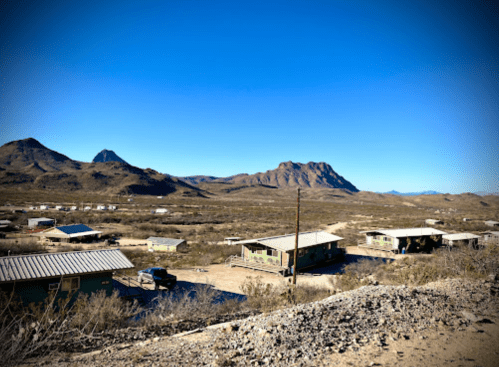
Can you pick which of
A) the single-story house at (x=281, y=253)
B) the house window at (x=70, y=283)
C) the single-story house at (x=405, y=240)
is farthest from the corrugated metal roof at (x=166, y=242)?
the single-story house at (x=405, y=240)

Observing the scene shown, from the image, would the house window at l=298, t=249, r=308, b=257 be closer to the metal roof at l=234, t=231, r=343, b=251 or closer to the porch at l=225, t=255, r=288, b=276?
the metal roof at l=234, t=231, r=343, b=251

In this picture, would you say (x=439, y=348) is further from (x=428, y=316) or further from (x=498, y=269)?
(x=498, y=269)

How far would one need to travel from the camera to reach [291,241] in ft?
88.0

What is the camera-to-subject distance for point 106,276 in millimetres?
15414

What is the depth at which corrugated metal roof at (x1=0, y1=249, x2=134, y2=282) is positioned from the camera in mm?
12945

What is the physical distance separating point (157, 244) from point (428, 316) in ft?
98.7

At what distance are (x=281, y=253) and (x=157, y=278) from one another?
36.8 feet

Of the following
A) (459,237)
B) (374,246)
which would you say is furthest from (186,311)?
(459,237)

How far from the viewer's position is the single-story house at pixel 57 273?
12.9 m

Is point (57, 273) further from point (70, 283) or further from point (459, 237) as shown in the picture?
point (459, 237)

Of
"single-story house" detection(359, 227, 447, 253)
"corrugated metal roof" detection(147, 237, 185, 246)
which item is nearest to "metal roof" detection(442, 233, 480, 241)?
"single-story house" detection(359, 227, 447, 253)

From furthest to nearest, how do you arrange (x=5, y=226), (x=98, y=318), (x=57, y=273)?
(x=5, y=226) < (x=57, y=273) < (x=98, y=318)

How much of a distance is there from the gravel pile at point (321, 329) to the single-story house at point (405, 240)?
2422 centimetres

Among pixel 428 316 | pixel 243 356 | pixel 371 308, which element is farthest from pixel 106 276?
pixel 428 316
